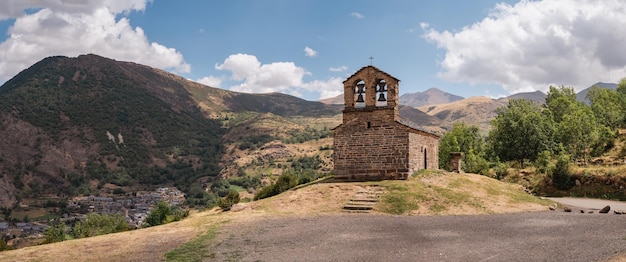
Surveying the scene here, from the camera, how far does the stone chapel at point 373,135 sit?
87.0 feet

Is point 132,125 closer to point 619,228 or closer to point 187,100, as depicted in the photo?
point 187,100

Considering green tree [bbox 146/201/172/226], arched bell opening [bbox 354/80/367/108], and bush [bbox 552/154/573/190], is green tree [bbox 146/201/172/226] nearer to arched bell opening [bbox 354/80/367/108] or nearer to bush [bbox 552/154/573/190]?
arched bell opening [bbox 354/80/367/108]

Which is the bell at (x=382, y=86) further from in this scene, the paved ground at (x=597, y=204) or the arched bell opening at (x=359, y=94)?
the paved ground at (x=597, y=204)

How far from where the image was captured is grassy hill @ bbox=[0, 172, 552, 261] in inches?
562

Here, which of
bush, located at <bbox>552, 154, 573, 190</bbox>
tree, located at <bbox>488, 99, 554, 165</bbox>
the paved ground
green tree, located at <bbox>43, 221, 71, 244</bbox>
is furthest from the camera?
tree, located at <bbox>488, 99, 554, 165</bbox>

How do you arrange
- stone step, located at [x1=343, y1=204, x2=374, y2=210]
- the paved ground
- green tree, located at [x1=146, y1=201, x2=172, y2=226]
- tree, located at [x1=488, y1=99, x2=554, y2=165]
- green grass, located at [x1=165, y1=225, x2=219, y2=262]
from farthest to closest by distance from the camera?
tree, located at [x1=488, y1=99, x2=554, y2=165] → green tree, located at [x1=146, y1=201, x2=172, y2=226] → the paved ground → stone step, located at [x1=343, y1=204, x2=374, y2=210] → green grass, located at [x1=165, y1=225, x2=219, y2=262]

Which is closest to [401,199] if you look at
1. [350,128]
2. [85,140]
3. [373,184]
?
[373,184]

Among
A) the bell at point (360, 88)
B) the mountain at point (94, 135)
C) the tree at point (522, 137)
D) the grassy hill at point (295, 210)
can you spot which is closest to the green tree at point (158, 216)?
the grassy hill at point (295, 210)

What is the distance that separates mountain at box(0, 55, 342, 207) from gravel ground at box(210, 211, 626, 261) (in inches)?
3922

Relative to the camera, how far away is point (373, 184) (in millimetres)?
24672

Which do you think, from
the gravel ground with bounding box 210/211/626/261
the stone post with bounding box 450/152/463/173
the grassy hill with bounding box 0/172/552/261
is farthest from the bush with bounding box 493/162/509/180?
the gravel ground with bounding box 210/211/626/261

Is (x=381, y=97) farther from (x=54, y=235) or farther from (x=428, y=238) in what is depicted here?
(x=54, y=235)

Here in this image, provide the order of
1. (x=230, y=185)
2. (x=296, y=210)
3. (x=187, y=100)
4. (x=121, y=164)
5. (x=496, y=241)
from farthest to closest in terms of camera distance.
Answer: (x=187, y=100) < (x=121, y=164) < (x=230, y=185) < (x=296, y=210) < (x=496, y=241)

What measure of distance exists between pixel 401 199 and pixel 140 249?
13.0 metres
